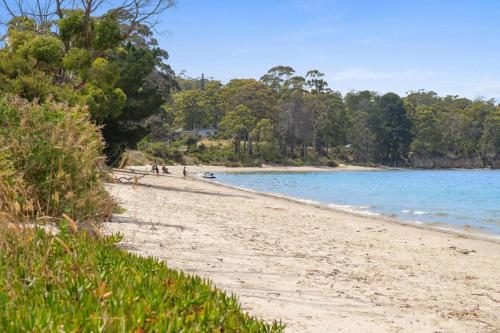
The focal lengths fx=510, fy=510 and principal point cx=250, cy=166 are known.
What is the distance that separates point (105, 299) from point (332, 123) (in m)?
91.2

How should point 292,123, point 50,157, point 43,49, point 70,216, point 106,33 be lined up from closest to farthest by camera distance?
point 70,216 → point 50,157 → point 43,49 → point 106,33 → point 292,123

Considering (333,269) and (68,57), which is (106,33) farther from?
(333,269)

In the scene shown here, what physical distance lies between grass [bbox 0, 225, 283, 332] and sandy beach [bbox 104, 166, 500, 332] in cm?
100

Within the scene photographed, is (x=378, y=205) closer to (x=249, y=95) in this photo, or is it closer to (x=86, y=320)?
(x=86, y=320)

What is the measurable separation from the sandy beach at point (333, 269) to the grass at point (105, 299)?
100 cm

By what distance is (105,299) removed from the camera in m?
3.08

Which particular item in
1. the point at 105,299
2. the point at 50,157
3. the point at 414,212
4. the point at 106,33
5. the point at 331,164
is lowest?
the point at 414,212

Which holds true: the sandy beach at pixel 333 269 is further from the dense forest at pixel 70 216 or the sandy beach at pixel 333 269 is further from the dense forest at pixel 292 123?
the dense forest at pixel 292 123

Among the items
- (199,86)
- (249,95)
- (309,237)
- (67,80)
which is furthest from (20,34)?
(199,86)

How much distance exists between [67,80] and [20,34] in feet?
7.24

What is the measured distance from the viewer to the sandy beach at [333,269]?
17.5ft

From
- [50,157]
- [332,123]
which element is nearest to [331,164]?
[332,123]

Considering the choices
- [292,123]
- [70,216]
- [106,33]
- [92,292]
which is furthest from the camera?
[292,123]

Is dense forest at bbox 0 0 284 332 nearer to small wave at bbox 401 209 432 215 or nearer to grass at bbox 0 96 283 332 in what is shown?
grass at bbox 0 96 283 332
